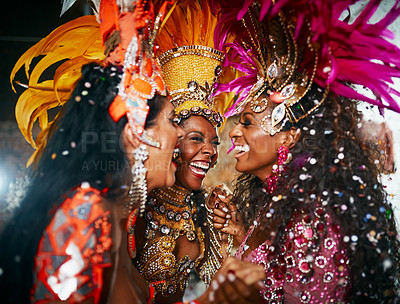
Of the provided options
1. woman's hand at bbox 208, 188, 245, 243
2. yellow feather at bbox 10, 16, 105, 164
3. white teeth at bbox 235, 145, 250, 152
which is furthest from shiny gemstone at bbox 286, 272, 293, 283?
yellow feather at bbox 10, 16, 105, 164

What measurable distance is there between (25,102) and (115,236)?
147 centimetres

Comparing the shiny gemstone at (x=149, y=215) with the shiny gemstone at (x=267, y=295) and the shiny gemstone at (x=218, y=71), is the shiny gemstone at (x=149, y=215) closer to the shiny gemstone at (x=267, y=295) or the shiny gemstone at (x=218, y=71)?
the shiny gemstone at (x=267, y=295)

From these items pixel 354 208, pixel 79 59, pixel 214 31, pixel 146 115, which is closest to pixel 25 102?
pixel 79 59

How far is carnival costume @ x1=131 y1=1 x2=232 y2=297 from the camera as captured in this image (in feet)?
7.99

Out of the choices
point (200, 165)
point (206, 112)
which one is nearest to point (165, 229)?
point (200, 165)

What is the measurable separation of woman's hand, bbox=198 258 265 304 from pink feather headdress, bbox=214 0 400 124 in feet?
3.36

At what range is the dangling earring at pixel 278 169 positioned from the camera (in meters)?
2.21

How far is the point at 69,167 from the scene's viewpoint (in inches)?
63.7

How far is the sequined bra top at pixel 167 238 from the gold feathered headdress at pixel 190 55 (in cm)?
60

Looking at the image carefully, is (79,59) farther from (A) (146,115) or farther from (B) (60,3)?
(A) (146,115)

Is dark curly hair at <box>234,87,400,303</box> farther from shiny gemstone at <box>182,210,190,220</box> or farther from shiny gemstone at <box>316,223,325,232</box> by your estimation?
shiny gemstone at <box>182,210,190,220</box>

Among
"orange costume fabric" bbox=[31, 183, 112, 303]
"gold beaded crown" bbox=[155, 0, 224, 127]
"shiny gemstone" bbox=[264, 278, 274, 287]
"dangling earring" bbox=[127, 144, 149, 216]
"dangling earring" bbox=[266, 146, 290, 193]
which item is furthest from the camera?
"gold beaded crown" bbox=[155, 0, 224, 127]

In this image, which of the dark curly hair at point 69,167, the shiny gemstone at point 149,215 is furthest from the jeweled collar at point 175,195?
the dark curly hair at point 69,167

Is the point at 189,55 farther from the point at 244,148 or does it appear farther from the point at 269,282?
the point at 269,282
